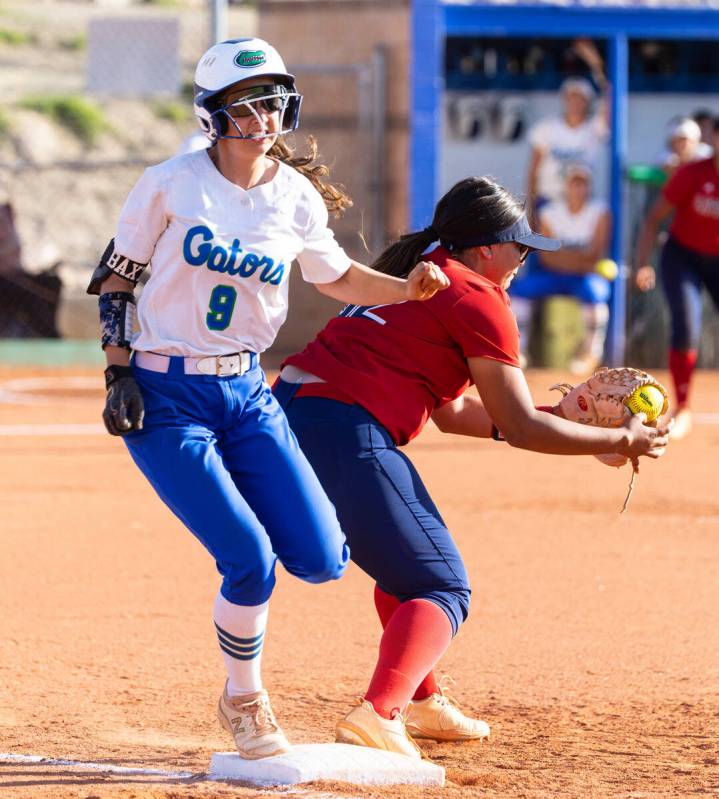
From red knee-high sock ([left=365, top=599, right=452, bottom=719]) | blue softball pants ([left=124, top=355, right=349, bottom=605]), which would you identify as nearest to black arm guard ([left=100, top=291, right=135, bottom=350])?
blue softball pants ([left=124, top=355, right=349, bottom=605])

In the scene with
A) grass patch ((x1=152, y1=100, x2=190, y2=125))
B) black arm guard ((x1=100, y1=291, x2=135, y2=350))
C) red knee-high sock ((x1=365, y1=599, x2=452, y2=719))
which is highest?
black arm guard ((x1=100, y1=291, x2=135, y2=350))

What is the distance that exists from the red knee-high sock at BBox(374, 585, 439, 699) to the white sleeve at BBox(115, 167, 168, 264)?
4.22 ft

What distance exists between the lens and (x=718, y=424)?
37.8ft

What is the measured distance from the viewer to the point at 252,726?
158 inches

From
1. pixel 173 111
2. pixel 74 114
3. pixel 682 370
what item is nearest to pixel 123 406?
pixel 682 370

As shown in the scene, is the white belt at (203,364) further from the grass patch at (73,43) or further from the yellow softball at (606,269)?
the grass patch at (73,43)

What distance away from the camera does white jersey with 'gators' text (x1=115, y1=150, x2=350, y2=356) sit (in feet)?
12.8

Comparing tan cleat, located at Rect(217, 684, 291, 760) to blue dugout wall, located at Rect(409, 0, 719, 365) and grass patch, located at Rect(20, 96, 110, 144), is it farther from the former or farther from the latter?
grass patch, located at Rect(20, 96, 110, 144)

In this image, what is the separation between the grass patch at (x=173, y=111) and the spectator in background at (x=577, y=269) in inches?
617

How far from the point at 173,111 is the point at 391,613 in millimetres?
26131

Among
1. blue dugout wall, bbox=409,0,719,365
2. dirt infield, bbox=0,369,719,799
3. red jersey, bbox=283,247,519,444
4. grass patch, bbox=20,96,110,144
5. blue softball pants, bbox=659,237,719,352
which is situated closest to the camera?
red jersey, bbox=283,247,519,444

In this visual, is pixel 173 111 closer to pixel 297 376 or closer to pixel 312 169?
pixel 312 169

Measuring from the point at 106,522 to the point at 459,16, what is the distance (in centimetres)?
898

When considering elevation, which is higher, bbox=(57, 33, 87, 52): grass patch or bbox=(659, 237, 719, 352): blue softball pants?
bbox=(57, 33, 87, 52): grass patch
